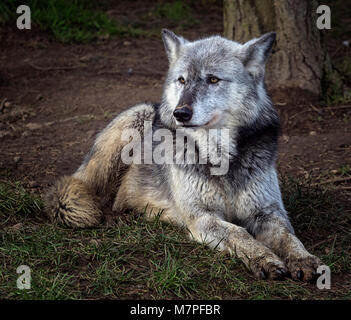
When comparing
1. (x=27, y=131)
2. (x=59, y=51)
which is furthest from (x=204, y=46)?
(x=59, y=51)

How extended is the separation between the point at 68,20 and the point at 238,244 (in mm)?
6668

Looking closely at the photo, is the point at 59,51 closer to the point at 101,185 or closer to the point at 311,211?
the point at 101,185

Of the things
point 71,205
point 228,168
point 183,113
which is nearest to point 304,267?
point 228,168

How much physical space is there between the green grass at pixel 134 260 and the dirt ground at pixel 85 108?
621mm

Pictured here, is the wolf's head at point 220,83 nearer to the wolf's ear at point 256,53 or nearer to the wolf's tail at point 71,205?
the wolf's ear at point 256,53

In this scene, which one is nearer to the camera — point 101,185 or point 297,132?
point 101,185

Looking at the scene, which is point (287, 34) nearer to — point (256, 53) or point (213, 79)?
point (256, 53)

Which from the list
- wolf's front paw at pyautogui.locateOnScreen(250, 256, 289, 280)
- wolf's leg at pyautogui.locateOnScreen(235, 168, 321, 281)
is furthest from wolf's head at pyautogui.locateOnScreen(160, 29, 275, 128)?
wolf's front paw at pyautogui.locateOnScreen(250, 256, 289, 280)

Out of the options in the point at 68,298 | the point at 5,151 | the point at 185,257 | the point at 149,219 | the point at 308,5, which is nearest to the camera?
the point at 68,298

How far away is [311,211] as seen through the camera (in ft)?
14.7

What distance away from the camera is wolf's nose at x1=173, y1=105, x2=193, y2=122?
3.58m

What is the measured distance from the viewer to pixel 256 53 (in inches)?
156

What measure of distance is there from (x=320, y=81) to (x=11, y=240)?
4.24 meters

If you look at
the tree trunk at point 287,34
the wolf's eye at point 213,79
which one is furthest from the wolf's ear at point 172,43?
the tree trunk at point 287,34
